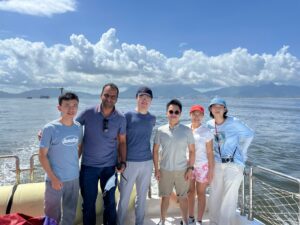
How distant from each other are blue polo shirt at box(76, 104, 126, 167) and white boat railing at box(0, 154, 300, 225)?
1440mm

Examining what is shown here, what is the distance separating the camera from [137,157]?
3.85m

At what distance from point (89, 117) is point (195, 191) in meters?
1.86

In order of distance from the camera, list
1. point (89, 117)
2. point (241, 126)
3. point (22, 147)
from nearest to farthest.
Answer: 1. point (89, 117)
2. point (241, 126)
3. point (22, 147)

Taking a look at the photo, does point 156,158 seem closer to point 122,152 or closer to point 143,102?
point 122,152

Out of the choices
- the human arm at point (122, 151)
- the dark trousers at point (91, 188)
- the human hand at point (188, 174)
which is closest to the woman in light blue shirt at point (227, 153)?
the human hand at point (188, 174)

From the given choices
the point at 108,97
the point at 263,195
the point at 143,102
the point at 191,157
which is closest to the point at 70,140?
the point at 108,97

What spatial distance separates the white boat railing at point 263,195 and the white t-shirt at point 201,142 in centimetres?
64

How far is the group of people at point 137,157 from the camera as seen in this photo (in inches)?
133

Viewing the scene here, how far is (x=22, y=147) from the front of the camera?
51.6 ft

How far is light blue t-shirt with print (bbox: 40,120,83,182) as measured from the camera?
3240mm

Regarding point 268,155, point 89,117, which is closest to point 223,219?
point 89,117

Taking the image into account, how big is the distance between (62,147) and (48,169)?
26 centimetres

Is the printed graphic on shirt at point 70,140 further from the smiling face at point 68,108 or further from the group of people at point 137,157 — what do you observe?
the smiling face at point 68,108

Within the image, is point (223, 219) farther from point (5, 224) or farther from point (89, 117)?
point (5, 224)
